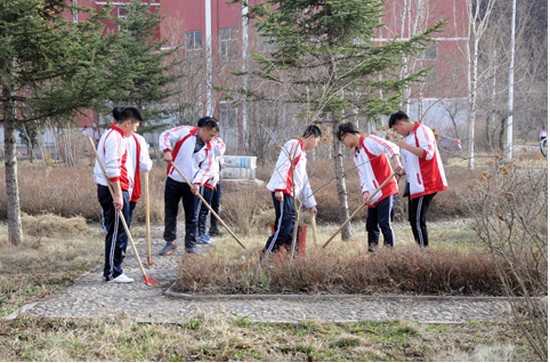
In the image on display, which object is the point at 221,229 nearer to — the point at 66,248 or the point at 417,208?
the point at 66,248

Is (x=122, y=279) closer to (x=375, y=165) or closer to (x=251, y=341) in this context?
(x=251, y=341)

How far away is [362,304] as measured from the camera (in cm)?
585

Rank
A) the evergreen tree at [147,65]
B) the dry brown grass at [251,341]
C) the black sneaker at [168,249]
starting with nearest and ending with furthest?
the dry brown grass at [251,341], the black sneaker at [168,249], the evergreen tree at [147,65]

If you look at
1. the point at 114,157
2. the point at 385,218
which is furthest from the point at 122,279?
the point at 385,218

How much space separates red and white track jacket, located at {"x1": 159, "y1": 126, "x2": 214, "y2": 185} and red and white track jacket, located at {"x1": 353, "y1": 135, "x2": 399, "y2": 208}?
2.10 metres

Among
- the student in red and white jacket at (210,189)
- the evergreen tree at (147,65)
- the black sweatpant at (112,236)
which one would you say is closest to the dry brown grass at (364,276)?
the black sweatpant at (112,236)

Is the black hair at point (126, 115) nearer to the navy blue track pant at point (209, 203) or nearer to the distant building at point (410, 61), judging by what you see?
the navy blue track pant at point (209, 203)

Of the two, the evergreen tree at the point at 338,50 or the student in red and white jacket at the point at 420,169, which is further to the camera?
the evergreen tree at the point at 338,50

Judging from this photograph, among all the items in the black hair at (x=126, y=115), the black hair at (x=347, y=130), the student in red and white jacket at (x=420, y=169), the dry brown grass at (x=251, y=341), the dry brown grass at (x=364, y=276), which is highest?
the black hair at (x=126, y=115)

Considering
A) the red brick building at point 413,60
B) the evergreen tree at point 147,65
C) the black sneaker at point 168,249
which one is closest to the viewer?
the black sneaker at point 168,249

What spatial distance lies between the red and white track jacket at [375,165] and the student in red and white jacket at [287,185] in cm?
56

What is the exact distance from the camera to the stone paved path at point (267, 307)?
546 cm

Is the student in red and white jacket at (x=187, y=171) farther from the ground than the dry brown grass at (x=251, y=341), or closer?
farther from the ground

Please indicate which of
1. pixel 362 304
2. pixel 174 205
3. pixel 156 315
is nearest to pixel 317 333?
pixel 362 304
